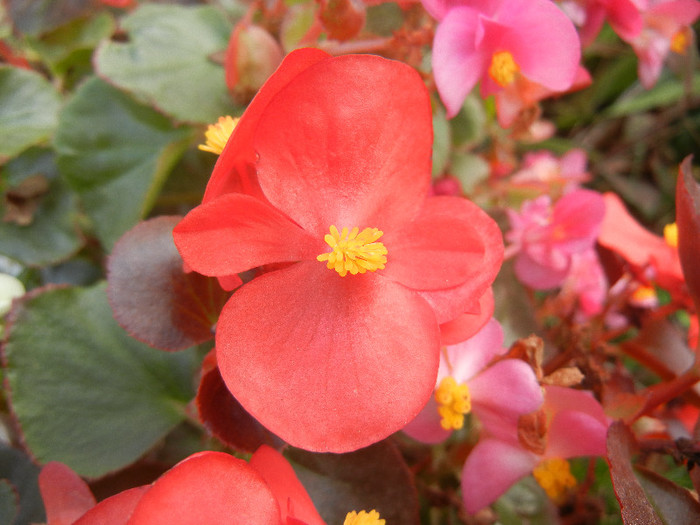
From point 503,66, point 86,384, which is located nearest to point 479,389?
point 503,66

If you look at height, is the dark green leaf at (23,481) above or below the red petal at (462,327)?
below

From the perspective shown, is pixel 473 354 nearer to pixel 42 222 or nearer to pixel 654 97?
pixel 42 222

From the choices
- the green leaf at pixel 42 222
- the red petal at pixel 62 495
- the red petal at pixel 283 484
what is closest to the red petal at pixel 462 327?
the red petal at pixel 283 484

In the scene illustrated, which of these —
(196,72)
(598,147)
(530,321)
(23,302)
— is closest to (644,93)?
(598,147)

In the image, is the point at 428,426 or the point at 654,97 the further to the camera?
the point at 654,97

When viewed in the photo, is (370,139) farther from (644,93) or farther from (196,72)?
(644,93)

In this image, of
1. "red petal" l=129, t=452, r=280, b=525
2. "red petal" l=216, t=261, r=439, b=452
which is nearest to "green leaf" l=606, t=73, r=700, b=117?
"red petal" l=216, t=261, r=439, b=452

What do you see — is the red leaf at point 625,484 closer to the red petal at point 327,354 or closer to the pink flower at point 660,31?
the red petal at point 327,354
